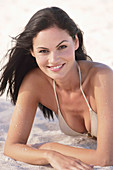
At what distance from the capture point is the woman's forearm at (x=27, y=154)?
2406 mm

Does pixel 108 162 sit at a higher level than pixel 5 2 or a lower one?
lower

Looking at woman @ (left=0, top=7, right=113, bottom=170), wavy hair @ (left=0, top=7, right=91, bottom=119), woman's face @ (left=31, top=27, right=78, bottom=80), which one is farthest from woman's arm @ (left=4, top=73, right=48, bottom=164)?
woman's face @ (left=31, top=27, right=78, bottom=80)

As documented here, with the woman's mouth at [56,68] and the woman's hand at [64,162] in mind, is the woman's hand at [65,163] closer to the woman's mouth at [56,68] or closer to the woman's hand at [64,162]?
the woman's hand at [64,162]

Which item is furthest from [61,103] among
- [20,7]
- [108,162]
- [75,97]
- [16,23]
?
[20,7]

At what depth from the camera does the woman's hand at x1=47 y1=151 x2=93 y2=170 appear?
2.23 metres

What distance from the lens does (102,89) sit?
2512 mm

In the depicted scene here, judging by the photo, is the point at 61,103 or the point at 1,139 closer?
the point at 61,103

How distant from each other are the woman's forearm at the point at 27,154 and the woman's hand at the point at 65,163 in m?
0.08

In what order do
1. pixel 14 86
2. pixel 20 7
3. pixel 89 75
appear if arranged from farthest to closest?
1. pixel 20 7
2. pixel 14 86
3. pixel 89 75

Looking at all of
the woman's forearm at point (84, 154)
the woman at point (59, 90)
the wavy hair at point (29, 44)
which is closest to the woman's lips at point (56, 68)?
the woman at point (59, 90)

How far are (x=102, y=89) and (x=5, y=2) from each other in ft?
27.2

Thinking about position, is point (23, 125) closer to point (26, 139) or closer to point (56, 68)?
point (26, 139)

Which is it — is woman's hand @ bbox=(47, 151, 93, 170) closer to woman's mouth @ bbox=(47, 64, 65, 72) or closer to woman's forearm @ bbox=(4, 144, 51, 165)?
woman's forearm @ bbox=(4, 144, 51, 165)

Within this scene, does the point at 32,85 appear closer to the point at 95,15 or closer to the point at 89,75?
the point at 89,75
